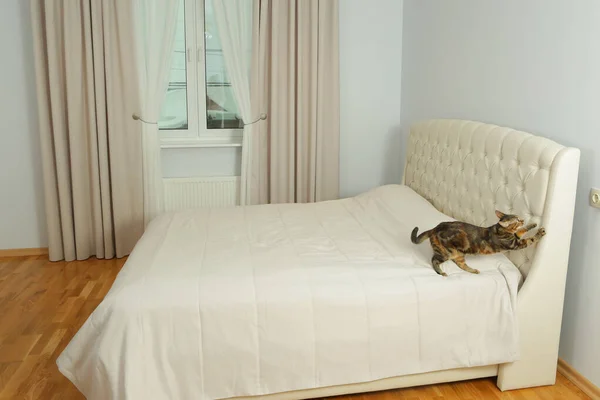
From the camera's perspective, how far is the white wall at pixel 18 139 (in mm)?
4082

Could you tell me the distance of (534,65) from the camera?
9.23 ft

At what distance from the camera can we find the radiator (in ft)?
14.4

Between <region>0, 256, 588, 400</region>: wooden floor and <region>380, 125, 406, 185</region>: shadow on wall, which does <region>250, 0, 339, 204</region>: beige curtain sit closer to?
<region>380, 125, 406, 185</region>: shadow on wall

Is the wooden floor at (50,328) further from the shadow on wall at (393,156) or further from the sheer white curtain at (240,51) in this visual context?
the shadow on wall at (393,156)

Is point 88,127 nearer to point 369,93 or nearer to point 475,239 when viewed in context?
point 369,93

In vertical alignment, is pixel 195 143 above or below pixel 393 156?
above

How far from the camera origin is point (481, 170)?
9.64 feet

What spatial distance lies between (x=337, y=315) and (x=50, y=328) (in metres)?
1.74

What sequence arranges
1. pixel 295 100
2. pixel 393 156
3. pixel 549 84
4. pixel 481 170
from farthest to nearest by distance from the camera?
1. pixel 393 156
2. pixel 295 100
3. pixel 481 170
4. pixel 549 84

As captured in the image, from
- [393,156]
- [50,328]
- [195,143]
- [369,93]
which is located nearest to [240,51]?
[195,143]

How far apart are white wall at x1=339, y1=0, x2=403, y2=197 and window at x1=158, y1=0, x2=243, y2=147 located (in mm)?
882

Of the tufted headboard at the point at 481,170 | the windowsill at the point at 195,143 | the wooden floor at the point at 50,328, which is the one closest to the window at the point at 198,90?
the windowsill at the point at 195,143

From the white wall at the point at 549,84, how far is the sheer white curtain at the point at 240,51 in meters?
1.40

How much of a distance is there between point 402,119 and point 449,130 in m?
1.19
